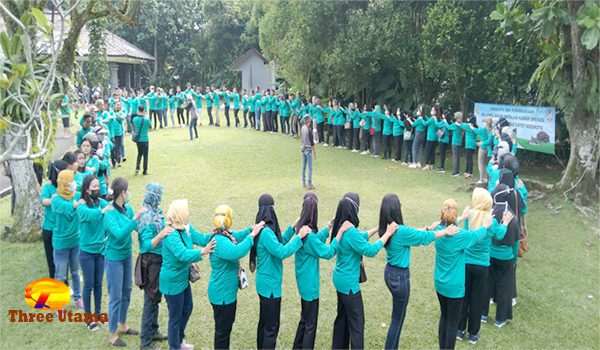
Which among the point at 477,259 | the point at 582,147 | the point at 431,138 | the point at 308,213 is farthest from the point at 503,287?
the point at 431,138

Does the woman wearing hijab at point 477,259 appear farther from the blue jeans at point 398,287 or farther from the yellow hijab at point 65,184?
the yellow hijab at point 65,184

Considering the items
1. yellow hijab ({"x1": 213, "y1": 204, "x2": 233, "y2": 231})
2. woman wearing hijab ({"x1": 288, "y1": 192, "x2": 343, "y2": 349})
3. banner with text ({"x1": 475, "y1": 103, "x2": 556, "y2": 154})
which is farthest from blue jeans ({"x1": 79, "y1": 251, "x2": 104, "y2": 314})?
banner with text ({"x1": 475, "y1": 103, "x2": 556, "y2": 154})

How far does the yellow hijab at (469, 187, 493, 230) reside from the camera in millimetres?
5520

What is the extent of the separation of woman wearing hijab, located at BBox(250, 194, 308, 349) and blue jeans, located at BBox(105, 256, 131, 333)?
148 cm

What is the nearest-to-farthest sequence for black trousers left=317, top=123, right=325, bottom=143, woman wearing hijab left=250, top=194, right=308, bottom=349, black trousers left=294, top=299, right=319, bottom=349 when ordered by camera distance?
1. woman wearing hijab left=250, top=194, right=308, bottom=349
2. black trousers left=294, top=299, right=319, bottom=349
3. black trousers left=317, top=123, right=325, bottom=143

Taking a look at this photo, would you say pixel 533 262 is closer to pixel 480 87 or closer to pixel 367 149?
pixel 480 87

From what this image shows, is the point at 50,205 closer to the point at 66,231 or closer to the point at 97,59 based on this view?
the point at 66,231

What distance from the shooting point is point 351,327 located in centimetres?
514

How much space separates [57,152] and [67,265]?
1076cm

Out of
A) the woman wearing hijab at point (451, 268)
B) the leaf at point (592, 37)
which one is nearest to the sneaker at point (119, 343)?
the woman wearing hijab at point (451, 268)

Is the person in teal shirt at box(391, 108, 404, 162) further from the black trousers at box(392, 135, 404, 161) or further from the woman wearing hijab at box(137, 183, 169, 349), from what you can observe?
the woman wearing hijab at box(137, 183, 169, 349)

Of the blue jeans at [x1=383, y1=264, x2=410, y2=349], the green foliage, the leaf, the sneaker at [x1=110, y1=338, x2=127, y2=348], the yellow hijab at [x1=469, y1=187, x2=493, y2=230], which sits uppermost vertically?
the green foliage

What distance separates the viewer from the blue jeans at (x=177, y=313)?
5.12 metres

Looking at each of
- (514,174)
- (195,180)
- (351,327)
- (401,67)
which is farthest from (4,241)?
(401,67)
